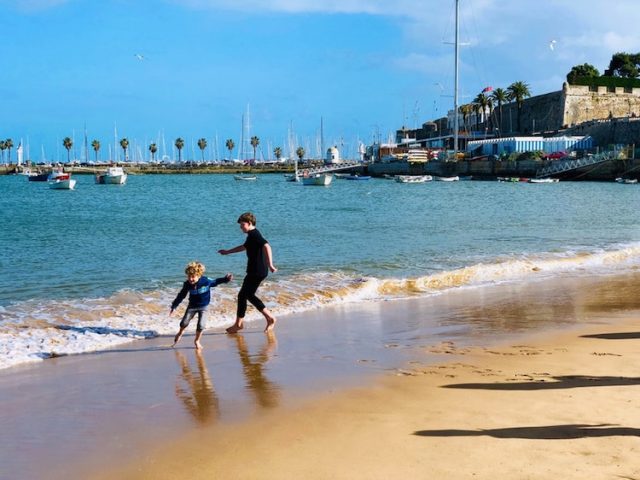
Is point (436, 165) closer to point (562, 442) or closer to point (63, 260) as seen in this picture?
point (63, 260)

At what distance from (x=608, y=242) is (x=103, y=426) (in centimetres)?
2123

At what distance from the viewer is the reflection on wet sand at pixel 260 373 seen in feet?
22.8

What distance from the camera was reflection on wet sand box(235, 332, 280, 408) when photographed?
6.94 m

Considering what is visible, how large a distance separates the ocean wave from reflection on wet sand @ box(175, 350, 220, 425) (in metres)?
1.97

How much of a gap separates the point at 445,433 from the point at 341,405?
1.19 meters

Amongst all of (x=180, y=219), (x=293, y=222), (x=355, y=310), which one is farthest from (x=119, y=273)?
(x=180, y=219)

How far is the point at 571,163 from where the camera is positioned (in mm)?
83062

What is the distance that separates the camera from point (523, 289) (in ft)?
47.6

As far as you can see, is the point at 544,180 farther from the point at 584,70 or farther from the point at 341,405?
the point at 341,405

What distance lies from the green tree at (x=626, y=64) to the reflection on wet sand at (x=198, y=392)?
125572 mm

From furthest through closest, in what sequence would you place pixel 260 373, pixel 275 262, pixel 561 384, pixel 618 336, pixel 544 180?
pixel 544 180, pixel 275 262, pixel 618 336, pixel 260 373, pixel 561 384

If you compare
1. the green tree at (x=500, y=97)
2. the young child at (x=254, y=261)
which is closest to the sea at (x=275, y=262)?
the young child at (x=254, y=261)

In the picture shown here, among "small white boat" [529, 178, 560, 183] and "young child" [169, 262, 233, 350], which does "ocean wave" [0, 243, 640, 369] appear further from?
"small white boat" [529, 178, 560, 183]

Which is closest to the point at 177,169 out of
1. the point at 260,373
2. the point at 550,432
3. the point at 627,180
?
the point at 627,180
